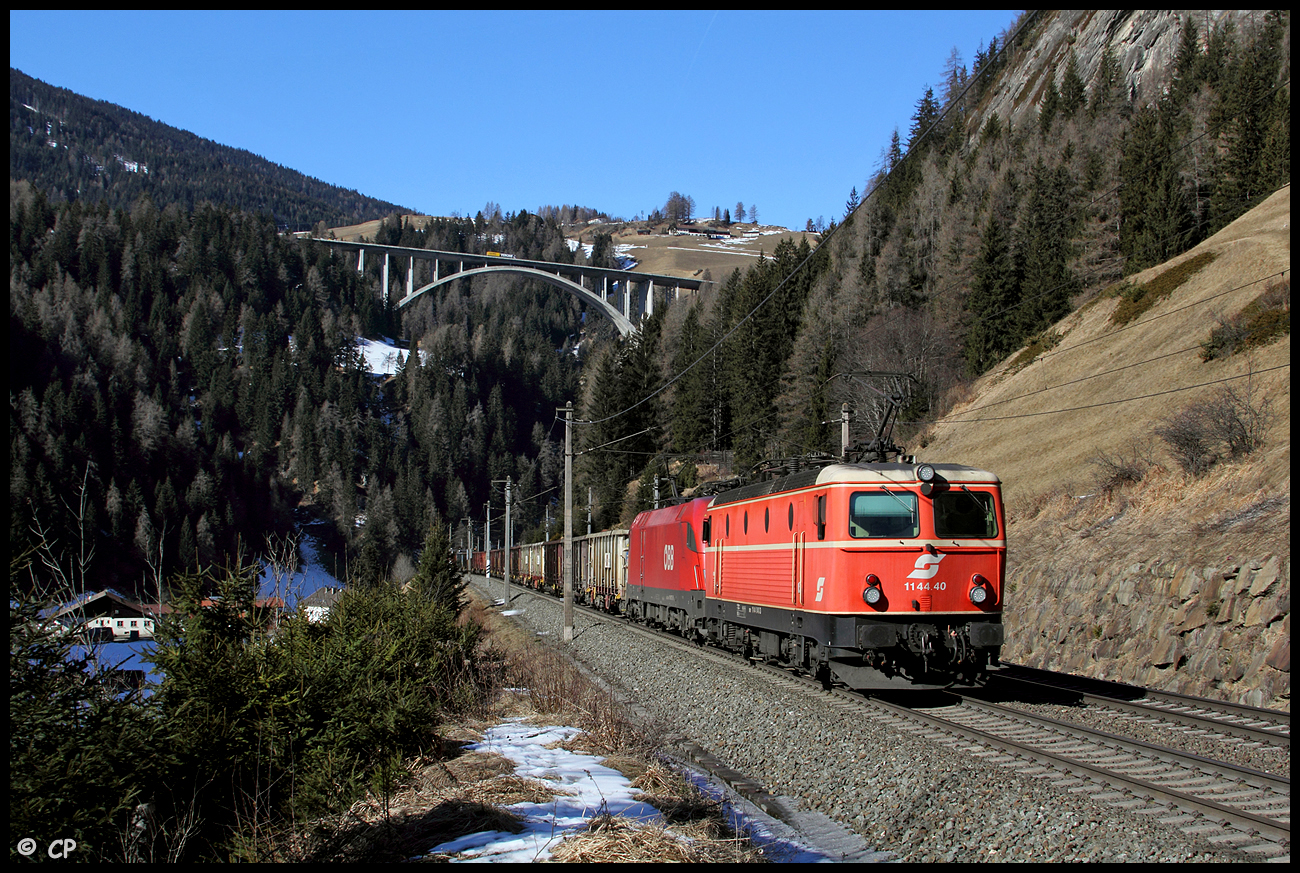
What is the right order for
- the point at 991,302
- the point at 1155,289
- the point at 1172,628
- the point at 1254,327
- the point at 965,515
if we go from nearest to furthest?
the point at 965,515 < the point at 1172,628 < the point at 1254,327 < the point at 1155,289 < the point at 991,302

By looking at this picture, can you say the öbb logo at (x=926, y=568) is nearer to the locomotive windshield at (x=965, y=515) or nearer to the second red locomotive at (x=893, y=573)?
the second red locomotive at (x=893, y=573)

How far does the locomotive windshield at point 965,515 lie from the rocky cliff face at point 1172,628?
4.23 m

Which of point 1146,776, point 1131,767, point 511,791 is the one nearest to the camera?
point 511,791

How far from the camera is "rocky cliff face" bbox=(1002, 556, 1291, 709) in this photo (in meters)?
12.8

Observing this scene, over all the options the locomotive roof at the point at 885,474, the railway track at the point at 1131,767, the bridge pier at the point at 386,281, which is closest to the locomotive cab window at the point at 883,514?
the locomotive roof at the point at 885,474

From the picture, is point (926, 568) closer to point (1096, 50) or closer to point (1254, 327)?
point (1254, 327)

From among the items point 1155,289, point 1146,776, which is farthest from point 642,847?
point 1155,289

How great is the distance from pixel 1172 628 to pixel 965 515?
210 inches

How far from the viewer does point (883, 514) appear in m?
12.1

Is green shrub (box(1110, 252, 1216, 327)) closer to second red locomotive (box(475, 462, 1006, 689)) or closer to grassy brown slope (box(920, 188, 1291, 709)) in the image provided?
grassy brown slope (box(920, 188, 1291, 709))

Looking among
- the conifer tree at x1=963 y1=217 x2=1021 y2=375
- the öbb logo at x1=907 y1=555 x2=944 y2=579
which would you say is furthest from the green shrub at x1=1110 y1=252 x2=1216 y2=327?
the öbb logo at x1=907 y1=555 x2=944 y2=579

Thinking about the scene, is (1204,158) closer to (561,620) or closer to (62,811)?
(561,620)

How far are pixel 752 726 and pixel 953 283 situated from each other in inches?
1962

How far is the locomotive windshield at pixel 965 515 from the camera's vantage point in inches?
478
